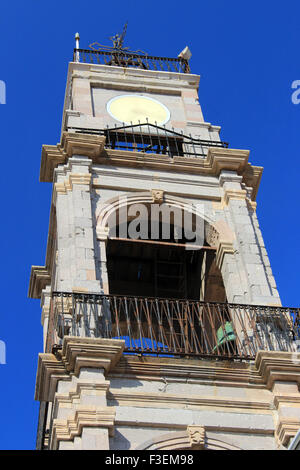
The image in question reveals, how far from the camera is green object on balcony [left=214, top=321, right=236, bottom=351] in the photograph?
14.6m

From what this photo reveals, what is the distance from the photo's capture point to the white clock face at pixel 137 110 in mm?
20641

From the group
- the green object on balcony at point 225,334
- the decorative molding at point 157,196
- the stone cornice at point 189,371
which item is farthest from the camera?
the decorative molding at point 157,196

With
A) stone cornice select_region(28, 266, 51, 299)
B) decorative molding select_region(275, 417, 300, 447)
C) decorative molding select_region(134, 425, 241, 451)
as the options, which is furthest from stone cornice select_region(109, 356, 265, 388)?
stone cornice select_region(28, 266, 51, 299)

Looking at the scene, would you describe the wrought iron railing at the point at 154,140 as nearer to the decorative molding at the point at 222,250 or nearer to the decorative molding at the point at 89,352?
the decorative molding at the point at 222,250

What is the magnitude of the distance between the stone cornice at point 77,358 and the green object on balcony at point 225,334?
1.92 meters

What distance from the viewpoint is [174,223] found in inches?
703

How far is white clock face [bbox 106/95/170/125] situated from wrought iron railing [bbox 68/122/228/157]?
326mm

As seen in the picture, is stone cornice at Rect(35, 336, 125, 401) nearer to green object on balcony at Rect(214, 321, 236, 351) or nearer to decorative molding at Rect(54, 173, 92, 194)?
green object on balcony at Rect(214, 321, 236, 351)

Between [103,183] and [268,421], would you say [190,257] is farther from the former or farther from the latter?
[268,421]

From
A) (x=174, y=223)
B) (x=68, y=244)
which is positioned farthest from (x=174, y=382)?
(x=174, y=223)

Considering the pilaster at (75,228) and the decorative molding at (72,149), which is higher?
the decorative molding at (72,149)

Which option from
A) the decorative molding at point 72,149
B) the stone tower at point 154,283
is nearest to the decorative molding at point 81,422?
the stone tower at point 154,283

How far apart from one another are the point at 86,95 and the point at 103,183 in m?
4.20

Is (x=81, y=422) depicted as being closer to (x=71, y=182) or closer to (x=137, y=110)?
(x=71, y=182)
